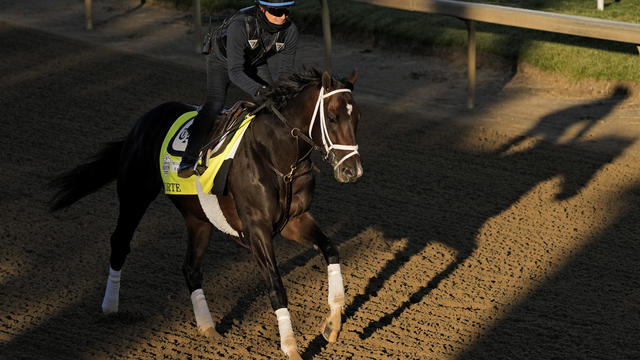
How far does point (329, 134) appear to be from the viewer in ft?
17.4

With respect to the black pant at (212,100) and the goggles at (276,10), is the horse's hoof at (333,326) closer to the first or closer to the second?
the black pant at (212,100)

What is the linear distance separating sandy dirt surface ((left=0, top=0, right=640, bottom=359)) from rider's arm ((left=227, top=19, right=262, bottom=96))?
1696 millimetres

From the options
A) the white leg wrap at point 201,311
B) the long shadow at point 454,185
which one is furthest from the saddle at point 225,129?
the long shadow at point 454,185

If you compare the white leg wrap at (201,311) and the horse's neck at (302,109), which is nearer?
the horse's neck at (302,109)

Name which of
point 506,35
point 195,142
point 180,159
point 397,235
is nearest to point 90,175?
point 180,159

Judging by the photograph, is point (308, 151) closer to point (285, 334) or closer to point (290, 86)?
point (290, 86)

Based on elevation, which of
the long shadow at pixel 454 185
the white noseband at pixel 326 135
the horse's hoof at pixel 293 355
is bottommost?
the long shadow at pixel 454 185

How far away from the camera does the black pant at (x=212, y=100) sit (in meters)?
6.14

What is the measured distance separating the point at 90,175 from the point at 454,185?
12.5 ft

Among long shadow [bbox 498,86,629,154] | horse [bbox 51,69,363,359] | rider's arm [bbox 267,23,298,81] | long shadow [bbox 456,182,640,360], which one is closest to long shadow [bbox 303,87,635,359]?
long shadow [bbox 498,86,629,154]

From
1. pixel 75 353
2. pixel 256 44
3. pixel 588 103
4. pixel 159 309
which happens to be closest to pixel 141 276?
pixel 159 309

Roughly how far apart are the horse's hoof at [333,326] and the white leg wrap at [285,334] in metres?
0.37

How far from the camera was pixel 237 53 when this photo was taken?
5.91 meters

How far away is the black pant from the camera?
614cm
